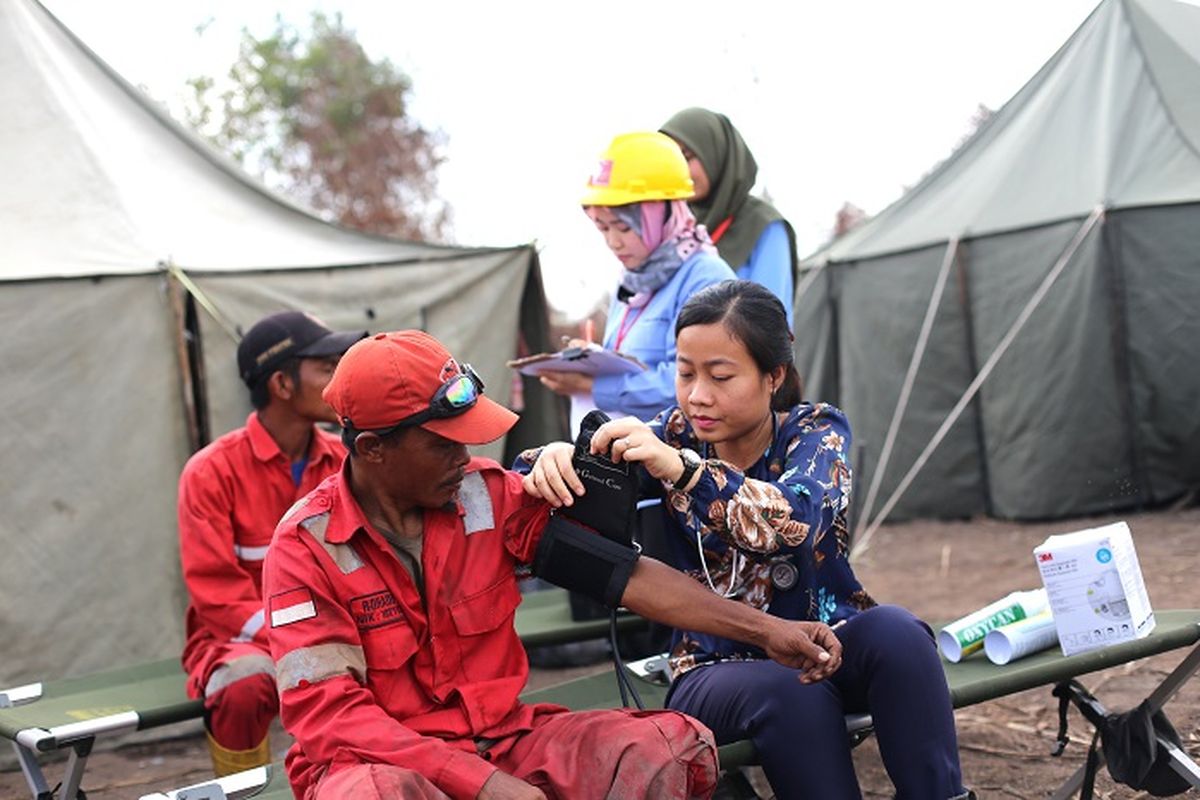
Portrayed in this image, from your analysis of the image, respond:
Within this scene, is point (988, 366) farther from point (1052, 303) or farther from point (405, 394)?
point (405, 394)

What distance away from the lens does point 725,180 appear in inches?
168

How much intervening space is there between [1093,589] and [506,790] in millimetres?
1688

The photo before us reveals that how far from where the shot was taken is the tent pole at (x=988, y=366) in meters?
8.57

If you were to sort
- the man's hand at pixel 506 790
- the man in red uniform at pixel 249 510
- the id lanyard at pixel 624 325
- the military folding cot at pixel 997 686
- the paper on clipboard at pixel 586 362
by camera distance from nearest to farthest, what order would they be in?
the man's hand at pixel 506 790 < the military folding cot at pixel 997 686 < the paper on clipboard at pixel 586 362 < the man in red uniform at pixel 249 510 < the id lanyard at pixel 624 325

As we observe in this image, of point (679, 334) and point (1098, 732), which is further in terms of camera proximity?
point (1098, 732)

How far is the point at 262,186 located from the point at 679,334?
4.58 meters

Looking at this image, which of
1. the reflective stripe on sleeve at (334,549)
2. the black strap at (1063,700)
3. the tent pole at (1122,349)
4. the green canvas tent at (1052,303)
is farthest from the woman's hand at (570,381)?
the tent pole at (1122,349)

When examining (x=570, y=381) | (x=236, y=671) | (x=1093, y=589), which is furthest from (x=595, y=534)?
(x=236, y=671)

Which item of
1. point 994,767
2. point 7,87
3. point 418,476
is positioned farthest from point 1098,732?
point 7,87

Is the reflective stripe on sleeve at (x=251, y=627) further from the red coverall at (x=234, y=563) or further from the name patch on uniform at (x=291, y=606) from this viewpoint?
the name patch on uniform at (x=291, y=606)

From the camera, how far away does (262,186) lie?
692cm

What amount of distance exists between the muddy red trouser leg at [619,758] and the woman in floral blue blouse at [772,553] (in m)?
0.26

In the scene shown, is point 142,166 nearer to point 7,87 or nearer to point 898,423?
point 7,87

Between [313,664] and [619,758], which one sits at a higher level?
[313,664]
